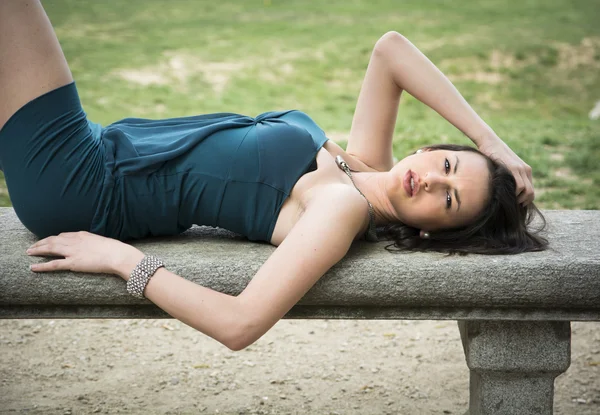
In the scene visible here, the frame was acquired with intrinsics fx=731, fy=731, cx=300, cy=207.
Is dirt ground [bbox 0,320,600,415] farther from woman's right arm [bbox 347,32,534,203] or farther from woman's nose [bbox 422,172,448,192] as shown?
woman's nose [bbox 422,172,448,192]

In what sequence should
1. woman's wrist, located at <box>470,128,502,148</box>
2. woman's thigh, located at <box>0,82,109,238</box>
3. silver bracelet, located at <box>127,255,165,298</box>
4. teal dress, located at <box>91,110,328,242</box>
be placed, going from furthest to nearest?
woman's wrist, located at <box>470,128,502,148</box>
teal dress, located at <box>91,110,328,242</box>
woman's thigh, located at <box>0,82,109,238</box>
silver bracelet, located at <box>127,255,165,298</box>

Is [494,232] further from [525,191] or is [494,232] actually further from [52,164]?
[52,164]

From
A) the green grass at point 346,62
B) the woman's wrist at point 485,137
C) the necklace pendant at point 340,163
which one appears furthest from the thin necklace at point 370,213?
the green grass at point 346,62

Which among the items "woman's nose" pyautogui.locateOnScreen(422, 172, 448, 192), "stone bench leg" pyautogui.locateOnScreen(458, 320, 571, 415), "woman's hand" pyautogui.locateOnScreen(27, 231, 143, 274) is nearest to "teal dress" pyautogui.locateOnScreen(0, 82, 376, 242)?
"woman's hand" pyautogui.locateOnScreen(27, 231, 143, 274)

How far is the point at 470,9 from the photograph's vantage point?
61.0 ft

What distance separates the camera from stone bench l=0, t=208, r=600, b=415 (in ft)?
9.20

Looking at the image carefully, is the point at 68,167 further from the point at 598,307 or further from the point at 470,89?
the point at 470,89

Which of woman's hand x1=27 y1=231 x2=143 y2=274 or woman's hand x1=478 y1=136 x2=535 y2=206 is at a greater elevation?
woman's hand x1=478 y1=136 x2=535 y2=206

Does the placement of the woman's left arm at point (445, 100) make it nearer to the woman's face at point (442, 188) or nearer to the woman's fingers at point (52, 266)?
the woman's face at point (442, 188)

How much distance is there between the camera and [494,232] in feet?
10.2

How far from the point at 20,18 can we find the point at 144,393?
214cm

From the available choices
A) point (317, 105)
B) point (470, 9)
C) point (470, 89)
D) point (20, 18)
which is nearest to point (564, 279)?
point (20, 18)

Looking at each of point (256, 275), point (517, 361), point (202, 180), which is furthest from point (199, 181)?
point (517, 361)

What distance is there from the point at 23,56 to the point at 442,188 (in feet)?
5.80
